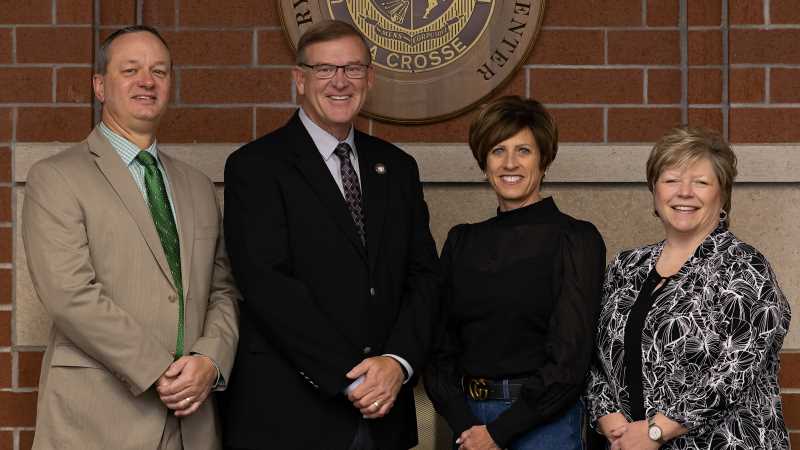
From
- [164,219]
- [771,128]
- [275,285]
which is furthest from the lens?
[771,128]

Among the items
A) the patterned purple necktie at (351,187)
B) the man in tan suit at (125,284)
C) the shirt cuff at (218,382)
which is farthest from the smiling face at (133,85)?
the shirt cuff at (218,382)

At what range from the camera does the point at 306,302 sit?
278 centimetres

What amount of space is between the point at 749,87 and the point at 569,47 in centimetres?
63

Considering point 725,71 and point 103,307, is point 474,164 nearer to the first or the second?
point 725,71

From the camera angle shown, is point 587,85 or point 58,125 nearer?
point 58,125

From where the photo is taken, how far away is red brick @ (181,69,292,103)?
3.79 metres

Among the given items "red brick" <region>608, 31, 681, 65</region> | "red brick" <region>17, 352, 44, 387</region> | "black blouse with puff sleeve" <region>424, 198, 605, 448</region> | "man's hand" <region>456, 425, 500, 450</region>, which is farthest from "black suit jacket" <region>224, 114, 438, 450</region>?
"red brick" <region>608, 31, 681, 65</region>

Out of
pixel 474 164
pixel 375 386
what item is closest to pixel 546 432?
pixel 375 386

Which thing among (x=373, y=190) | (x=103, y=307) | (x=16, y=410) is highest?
(x=373, y=190)

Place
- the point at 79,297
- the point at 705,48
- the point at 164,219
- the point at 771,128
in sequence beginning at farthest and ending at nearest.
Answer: the point at 705,48, the point at 771,128, the point at 164,219, the point at 79,297

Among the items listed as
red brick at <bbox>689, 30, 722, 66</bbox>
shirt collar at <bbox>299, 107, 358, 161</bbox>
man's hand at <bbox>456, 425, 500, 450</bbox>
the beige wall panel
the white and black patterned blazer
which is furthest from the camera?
red brick at <bbox>689, 30, 722, 66</bbox>

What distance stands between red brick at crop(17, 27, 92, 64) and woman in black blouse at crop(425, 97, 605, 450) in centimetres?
150

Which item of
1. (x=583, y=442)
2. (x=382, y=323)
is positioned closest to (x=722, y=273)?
(x=583, y=442)

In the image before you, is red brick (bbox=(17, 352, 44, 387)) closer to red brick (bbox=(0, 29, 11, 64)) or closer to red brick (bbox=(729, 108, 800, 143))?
red brick (bbox=(0, 29, 11, 64))
